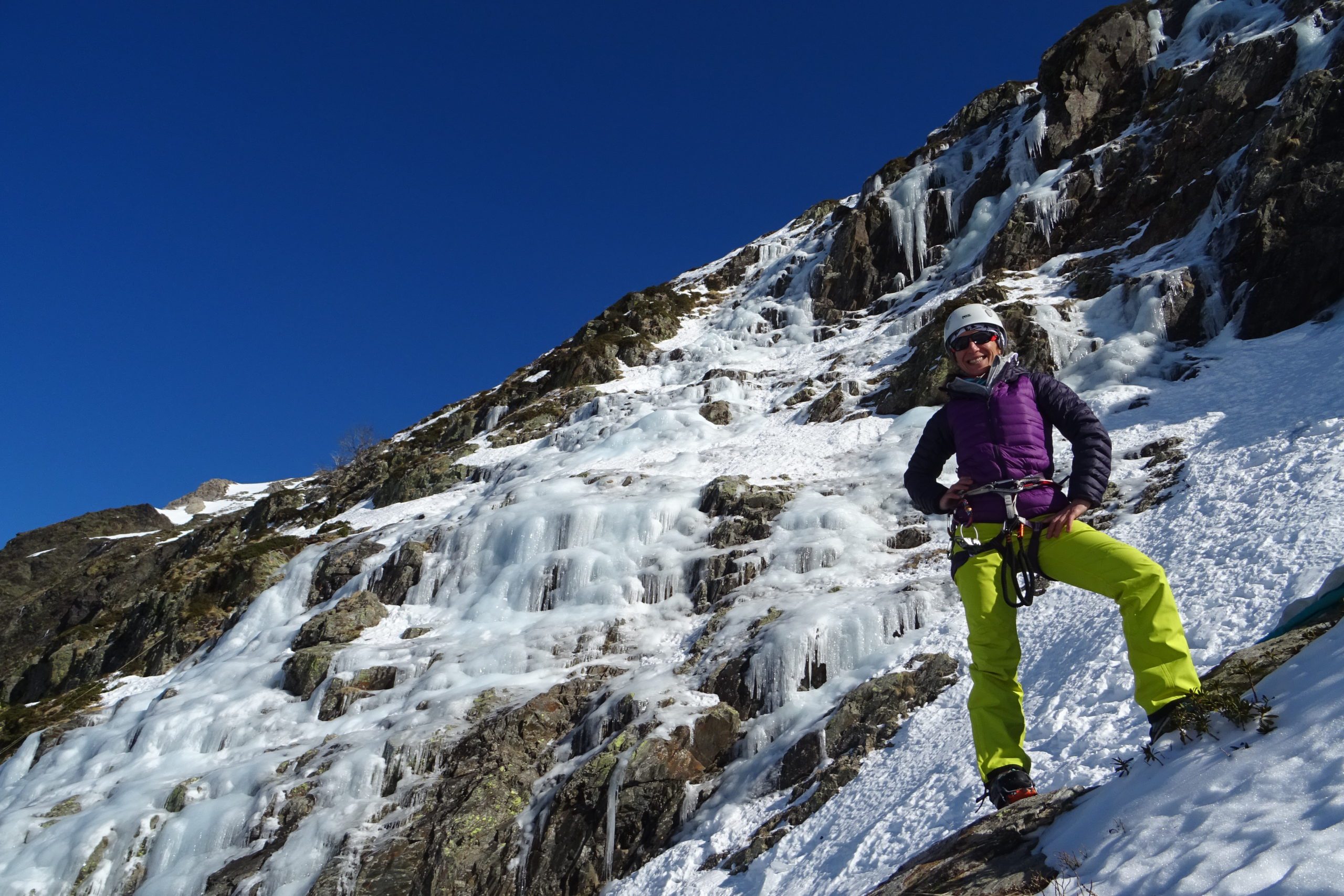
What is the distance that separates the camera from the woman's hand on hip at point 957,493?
14.1 ft

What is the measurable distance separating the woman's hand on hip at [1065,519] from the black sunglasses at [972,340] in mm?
1027

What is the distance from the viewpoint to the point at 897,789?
7453 mm

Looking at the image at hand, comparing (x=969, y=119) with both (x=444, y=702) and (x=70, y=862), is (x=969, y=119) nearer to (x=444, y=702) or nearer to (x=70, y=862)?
(x=444, y=702)

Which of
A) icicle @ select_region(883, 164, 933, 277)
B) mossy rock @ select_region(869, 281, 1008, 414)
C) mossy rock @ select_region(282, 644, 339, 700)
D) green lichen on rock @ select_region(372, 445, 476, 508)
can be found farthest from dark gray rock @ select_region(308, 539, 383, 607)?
icicle @ select_region(883, 164, 933, 277)

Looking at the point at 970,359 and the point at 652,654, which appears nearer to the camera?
the point at 970,359

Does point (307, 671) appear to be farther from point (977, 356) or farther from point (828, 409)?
point (977, 356)

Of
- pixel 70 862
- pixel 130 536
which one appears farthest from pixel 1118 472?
pixel 130 536

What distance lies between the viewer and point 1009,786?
12.4 ft

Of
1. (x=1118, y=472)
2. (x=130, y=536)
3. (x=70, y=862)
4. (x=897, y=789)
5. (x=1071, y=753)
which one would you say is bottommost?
(x=70, y=862)

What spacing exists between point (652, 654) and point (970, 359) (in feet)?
35.4

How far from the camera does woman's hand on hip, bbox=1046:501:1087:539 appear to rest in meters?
3.90

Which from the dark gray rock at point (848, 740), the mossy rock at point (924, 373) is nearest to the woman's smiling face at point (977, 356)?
the dark gray rock at point (848, 740)

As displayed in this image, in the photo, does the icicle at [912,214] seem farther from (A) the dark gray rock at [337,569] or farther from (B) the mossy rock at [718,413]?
(A) the dark gray rock at [337,569]

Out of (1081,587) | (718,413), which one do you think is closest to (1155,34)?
(718,413)
